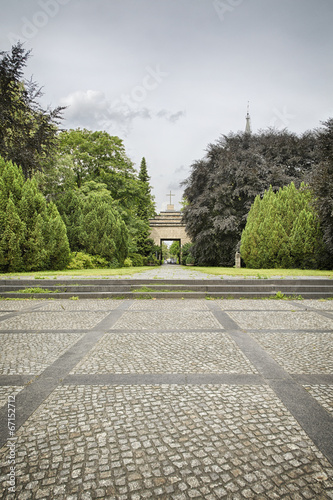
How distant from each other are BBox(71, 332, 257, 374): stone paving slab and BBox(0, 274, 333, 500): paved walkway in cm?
1

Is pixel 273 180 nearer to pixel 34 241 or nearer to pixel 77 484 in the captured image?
pixel 34 241

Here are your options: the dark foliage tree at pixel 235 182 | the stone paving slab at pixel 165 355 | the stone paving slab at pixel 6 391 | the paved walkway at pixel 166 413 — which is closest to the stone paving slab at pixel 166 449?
the paved walkway at pixel 166 413

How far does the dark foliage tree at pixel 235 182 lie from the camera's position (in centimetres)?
1981

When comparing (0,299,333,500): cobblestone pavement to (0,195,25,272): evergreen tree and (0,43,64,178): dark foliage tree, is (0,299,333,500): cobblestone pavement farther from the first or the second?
(0,43,64,178): dark foliage tree

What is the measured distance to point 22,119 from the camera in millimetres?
13375

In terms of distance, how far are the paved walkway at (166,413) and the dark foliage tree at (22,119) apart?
1168 centimetres

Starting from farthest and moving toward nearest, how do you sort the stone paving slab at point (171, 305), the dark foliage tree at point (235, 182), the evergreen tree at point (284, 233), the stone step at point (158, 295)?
the dark foliage tree at point (235, 182) → the evergreen tree at point (284, 233) → the stone step at point (158, 295) → the stone paving slab at point (171, 305)

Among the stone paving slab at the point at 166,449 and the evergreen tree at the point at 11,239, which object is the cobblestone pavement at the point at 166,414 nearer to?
the stone paving slab at the point at 166,449

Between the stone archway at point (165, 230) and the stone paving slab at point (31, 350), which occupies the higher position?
the stone archway at point (165, 230)

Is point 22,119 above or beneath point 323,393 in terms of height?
above

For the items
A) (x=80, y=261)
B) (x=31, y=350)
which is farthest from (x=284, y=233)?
(x=31, y=350)

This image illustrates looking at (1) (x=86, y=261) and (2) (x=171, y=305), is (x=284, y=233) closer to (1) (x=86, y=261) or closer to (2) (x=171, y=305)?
(2) (x=171, y=305)

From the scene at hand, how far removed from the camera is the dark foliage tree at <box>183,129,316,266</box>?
1981 cm

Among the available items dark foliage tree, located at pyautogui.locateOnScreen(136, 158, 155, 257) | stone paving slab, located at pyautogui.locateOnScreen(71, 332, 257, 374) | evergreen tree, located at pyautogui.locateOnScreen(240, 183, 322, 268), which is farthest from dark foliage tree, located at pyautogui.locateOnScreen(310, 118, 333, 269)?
dark foliage tree, located at pyautogui.locateOnScreen(136, 158, 155, 257)
